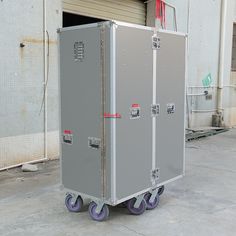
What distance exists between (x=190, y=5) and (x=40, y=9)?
455 centimetres

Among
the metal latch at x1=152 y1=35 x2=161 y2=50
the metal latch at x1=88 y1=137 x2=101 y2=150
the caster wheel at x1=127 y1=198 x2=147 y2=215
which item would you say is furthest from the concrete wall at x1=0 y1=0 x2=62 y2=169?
the metal latch at x1=152 y1=35 x2=161 y2=50

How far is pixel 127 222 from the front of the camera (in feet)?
12.7

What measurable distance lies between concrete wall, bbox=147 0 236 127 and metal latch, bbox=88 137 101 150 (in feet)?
19.1

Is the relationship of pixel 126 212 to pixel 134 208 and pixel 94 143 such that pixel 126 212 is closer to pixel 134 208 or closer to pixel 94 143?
pixel 134 208

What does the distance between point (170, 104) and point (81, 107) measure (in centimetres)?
107

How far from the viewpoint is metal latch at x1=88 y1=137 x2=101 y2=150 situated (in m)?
3.77

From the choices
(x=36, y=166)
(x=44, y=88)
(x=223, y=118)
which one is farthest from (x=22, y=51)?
(x=223, y=118)

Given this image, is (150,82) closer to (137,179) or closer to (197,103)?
(137,179)

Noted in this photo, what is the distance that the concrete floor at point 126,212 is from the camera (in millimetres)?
3672

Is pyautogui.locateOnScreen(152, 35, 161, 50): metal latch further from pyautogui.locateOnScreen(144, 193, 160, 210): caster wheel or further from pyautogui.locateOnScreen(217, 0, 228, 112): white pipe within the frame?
pyautogui.locateOnScreen(217, 0, 228, 112): white pipe

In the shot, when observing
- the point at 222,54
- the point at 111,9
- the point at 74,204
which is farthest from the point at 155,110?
the point at 222,54

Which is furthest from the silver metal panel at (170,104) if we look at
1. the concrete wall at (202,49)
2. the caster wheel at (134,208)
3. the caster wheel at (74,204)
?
the concrete wall at (202,49)

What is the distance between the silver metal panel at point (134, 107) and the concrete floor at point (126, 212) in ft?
1.16

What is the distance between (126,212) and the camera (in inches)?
162
